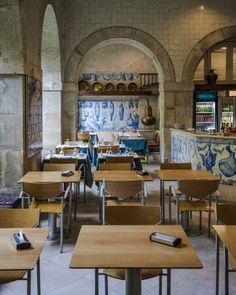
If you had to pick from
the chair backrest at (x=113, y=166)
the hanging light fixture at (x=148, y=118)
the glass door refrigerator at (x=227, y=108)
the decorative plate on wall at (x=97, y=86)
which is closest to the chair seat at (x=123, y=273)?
the chair backrest at (x=113, y=166)

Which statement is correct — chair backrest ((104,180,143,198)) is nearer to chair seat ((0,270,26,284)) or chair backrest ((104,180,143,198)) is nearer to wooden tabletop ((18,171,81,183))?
wooden tabletop ((18,171,81,183))

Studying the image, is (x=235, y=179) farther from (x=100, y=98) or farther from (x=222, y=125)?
(x=100, y=98)

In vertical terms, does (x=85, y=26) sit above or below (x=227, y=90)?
above

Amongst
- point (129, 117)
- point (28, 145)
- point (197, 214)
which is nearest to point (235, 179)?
point (197, 214)

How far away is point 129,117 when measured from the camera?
570 inches

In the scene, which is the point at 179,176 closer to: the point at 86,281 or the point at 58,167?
the point at 58,167

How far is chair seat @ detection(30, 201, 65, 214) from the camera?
4551 mm

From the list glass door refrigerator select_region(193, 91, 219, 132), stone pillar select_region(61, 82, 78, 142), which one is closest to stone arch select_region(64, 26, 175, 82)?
stone pillar select_region(61, 82, 78, 142)

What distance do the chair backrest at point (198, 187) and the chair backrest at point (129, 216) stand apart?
1484 mm

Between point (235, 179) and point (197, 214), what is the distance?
1246mm

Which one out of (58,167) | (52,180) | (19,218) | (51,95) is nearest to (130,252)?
(19,218)

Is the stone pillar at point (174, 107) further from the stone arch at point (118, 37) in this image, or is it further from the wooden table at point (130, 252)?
the wooden table at point (130, 252)

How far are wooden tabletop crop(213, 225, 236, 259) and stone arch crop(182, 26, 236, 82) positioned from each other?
28.4 feet

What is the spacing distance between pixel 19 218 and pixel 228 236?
1.54 m
